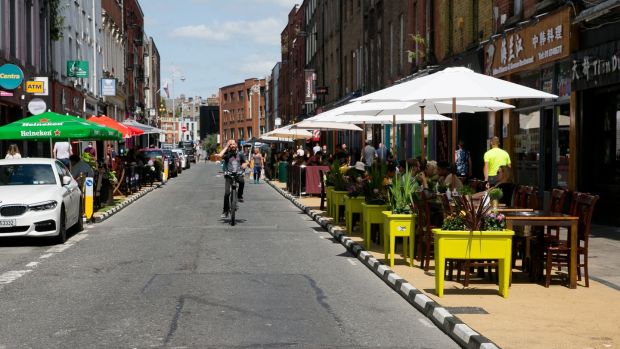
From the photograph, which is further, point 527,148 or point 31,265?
point 527,148

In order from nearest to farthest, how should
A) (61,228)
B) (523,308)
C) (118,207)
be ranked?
(523,308) → (61,228) → (118,207)

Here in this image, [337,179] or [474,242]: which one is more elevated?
[337,179]

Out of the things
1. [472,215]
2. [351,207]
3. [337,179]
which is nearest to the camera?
[472,215]

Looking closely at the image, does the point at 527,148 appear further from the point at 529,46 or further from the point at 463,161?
the point at 463,161

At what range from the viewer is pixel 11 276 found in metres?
10.8

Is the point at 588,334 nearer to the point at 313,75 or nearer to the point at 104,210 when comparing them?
the point at 104,210

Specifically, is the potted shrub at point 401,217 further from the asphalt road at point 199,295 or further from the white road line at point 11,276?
the white road line at point 11,276

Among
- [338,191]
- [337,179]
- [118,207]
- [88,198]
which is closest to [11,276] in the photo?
[338,191]

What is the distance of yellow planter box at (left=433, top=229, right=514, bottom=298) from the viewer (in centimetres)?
889

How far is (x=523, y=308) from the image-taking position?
8289 millimetres

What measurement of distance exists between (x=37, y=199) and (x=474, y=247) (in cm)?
810

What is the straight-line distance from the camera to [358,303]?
29.3 ft

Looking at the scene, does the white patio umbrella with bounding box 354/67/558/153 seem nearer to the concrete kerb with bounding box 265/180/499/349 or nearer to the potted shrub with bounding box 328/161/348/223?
the concrete kerb with bounding box 265/180/499/349

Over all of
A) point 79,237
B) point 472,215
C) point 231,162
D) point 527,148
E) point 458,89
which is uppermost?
point 458,89
